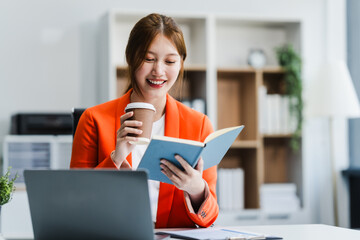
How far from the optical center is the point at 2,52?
12.6 feet

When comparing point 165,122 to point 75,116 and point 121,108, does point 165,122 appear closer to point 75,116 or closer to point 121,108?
point 121,108

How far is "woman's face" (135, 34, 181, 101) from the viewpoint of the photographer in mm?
1638

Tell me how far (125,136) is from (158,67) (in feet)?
1.01

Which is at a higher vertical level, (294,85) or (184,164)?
(294,85)

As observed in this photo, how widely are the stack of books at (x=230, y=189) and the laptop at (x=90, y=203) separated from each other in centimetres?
269

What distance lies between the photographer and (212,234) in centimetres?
137

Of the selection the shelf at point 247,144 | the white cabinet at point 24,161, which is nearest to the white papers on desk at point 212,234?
the white cabinet at point 24,161

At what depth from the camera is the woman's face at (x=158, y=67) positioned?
64.5 inches

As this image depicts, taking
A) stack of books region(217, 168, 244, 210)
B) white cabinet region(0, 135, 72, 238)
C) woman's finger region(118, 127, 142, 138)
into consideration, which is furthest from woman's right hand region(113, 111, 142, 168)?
stack of books region(217, 168, 244, 210)

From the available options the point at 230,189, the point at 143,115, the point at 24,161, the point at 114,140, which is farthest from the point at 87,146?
the point at 230,189

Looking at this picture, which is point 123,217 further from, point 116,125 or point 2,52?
point 2,52

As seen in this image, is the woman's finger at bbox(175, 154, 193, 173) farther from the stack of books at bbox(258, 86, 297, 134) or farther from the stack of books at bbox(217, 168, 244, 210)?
the stack of books at bbox(258, 86, 297, 134)

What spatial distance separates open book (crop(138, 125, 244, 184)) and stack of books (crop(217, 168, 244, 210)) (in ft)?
7.71

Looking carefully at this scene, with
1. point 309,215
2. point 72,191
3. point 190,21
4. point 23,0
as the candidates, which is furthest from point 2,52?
point 72,191
